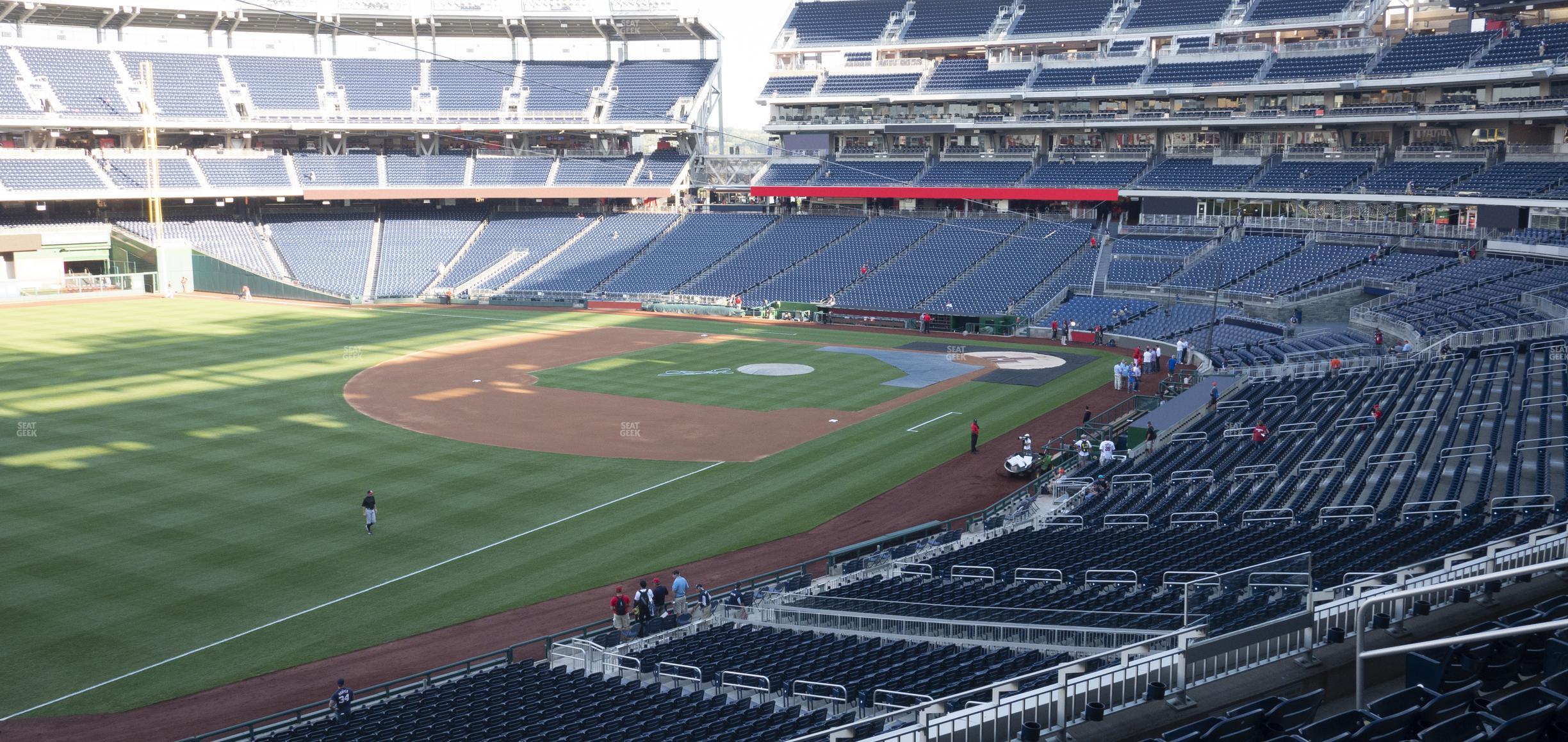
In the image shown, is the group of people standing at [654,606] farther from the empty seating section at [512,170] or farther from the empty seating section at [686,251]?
the empty seating section at [512,170]

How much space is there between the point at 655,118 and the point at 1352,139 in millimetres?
44984

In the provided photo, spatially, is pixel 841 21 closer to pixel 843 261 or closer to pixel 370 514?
pixel 843 261

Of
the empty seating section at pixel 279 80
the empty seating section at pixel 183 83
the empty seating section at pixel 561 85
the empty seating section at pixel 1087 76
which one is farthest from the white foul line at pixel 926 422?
the empty seating section at pixel 279 80

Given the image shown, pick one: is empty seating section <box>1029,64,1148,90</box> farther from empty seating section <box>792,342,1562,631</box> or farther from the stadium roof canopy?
empty seating section <box>792,342,1562,631</box>

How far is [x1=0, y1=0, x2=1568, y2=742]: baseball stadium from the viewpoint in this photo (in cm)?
1439

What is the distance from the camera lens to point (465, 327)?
58.0 metres

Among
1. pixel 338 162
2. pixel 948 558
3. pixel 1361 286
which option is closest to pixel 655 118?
pixel 338 162

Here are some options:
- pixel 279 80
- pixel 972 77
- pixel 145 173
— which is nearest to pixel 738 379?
pixel 972 77

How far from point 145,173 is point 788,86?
41.8m

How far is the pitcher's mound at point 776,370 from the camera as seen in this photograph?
45.6 m

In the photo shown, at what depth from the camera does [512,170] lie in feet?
262

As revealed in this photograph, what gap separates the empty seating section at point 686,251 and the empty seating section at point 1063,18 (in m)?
21.1

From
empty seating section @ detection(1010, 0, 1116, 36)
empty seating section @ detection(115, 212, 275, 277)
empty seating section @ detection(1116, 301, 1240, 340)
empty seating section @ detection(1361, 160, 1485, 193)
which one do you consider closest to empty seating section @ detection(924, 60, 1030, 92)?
empty seating section @ detection(1010, 0, 1116, 36)

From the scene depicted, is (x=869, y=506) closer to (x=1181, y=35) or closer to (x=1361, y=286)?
(x=1361, y=286)
